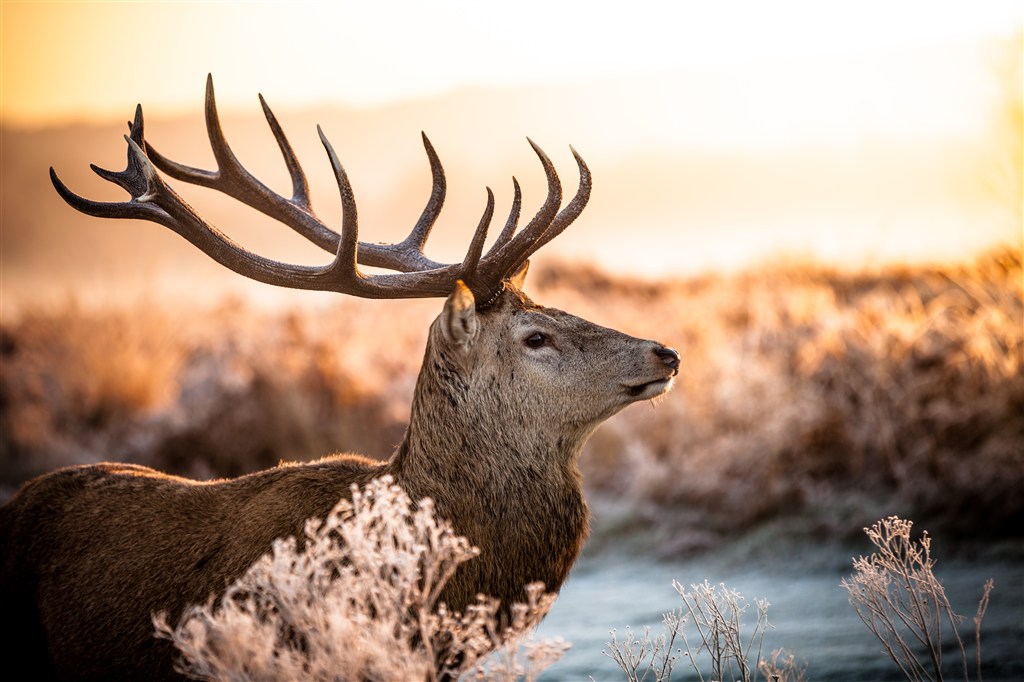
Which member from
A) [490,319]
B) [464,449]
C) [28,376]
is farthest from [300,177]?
[28,376]

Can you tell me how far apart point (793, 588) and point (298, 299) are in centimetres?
1503

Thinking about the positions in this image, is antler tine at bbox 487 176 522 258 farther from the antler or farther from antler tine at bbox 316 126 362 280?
antler tine at bbox 316 126 362 280

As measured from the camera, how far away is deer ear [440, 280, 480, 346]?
13.6 feet

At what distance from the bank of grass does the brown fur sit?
3720 millimetres

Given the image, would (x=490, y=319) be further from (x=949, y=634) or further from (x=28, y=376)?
(x=28, y=376)

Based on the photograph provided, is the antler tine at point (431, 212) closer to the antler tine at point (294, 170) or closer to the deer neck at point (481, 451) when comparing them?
the antler tine at point (294, 170)

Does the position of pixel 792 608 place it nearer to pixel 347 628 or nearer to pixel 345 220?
pixel 345 220

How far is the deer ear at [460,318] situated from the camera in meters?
4.15

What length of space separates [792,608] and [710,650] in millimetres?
2406

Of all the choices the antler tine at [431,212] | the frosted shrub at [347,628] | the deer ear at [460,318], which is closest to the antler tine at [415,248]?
the antler tine at [431,212]

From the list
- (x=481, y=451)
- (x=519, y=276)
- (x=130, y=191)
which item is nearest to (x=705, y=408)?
(x=519, y=276)

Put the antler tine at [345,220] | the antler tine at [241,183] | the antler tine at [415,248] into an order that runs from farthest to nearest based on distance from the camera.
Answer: the antler tine at [241,183] → the antler tine at [415,248] → the antler tine at [345,220]

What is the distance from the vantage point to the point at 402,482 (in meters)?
4.22

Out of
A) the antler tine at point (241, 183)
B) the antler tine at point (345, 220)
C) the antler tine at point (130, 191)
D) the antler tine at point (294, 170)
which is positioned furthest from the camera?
Answer: the antler tine at point (294, 170)
